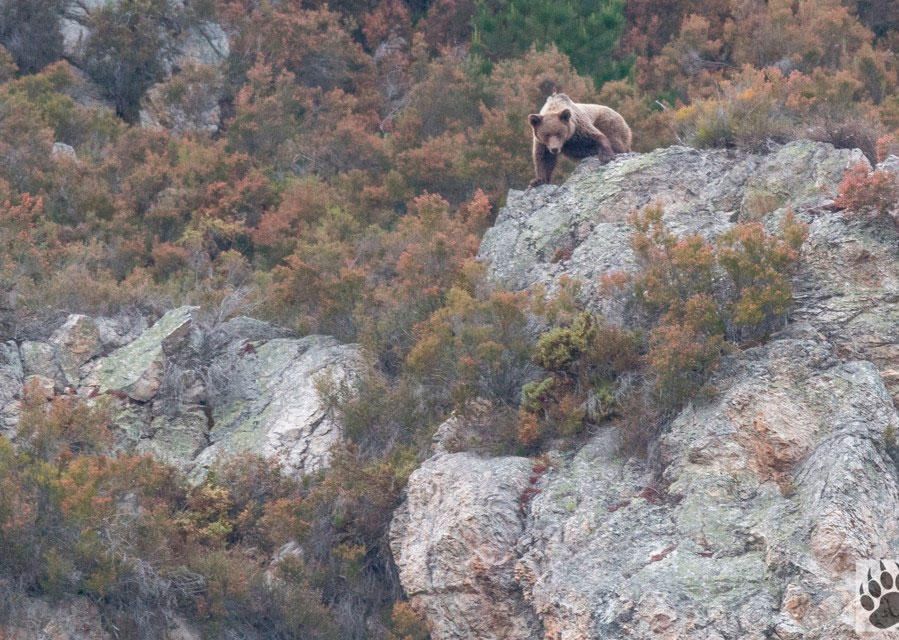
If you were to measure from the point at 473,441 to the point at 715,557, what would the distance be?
2.66 meters

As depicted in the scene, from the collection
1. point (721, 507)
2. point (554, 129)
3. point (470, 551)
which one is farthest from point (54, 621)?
point (554, 129)

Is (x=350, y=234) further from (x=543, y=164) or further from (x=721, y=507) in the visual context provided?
(x=721, y=507)

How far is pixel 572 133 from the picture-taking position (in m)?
14.7

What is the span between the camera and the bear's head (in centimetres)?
1446

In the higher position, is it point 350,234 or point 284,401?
point 284,401

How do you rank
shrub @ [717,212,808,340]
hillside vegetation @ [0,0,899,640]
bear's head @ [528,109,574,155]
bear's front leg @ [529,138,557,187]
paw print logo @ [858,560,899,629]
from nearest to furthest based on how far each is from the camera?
1. paw print logo @ [858,560,899,629]
2. shrub @ [717,212,808,340]
3. hillside vegetation @ [0,0,899,640]
4. bear's head @ [528,109,574,155]
5. bear's front leg @ [529,138,557,187]

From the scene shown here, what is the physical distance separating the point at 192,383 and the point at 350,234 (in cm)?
437

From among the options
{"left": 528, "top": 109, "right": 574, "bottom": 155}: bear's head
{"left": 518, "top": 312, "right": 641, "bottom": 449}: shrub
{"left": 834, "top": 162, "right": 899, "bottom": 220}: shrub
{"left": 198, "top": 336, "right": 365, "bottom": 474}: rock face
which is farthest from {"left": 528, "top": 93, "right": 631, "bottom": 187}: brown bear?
{"left": 834, "top": 162, "right": 899, "bottom": 220}: shrub

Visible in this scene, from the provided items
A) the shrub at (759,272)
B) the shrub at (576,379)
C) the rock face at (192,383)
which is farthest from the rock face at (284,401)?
the shrub at (759,272)

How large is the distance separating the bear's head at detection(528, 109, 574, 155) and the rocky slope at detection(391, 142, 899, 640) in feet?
8.79

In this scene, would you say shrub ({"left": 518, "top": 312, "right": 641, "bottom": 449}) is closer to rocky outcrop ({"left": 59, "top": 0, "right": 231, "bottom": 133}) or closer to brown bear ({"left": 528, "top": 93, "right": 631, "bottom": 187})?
brown bear ({"left": 528, "top": 93, "right": 631, "bottom": 187})

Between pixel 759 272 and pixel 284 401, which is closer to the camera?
pixel 759 272

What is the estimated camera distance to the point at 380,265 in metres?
15.6

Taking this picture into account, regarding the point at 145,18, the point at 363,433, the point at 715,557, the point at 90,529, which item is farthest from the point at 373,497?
the point at 145,18
